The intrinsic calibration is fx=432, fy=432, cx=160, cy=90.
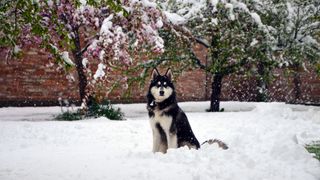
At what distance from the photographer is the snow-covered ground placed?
221 inches

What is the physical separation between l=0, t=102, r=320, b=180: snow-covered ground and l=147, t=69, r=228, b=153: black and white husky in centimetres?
31

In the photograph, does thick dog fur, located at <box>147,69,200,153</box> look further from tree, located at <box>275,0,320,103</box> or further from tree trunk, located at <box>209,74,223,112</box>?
tree trunk, located at <box>209,74,223,112</box>

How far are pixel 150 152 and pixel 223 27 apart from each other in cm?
786

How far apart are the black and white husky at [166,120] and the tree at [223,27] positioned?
635 cm

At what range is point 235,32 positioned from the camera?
45.3 feet

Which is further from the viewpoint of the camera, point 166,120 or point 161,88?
point 161,88

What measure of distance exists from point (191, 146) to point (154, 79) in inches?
50.0

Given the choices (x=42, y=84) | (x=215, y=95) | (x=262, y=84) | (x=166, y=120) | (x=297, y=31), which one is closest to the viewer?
(x=166, y=120)

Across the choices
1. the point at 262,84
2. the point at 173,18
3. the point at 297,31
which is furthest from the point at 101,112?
the point at 262,84

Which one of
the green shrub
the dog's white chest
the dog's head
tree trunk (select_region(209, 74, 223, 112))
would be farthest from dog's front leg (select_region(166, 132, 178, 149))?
tree trunk (select_region(209, 74, 223, 112))

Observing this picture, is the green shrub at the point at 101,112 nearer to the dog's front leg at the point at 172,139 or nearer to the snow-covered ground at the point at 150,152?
the snow-covered ground at the point at 150,152

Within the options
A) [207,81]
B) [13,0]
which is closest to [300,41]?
[207,81]

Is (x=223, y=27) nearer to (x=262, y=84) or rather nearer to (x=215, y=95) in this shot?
(x=215, y=95)

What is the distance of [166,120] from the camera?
22.6 ft
